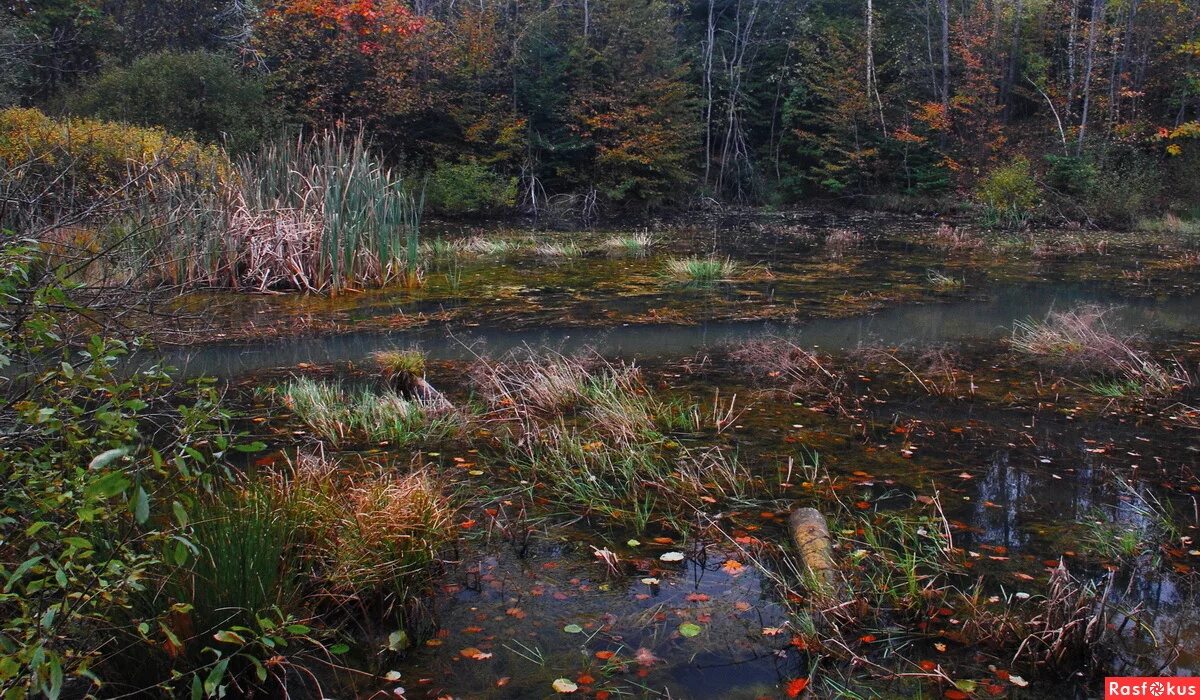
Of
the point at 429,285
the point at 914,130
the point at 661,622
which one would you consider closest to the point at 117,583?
the point at 661,622

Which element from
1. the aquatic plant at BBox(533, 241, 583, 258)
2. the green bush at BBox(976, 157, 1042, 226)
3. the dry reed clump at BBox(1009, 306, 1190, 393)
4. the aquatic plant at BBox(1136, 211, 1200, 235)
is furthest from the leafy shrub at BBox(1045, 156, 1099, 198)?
the dry reed clump at BBox(1009, 306, 1190, 393)

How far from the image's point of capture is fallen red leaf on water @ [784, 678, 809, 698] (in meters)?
2.64

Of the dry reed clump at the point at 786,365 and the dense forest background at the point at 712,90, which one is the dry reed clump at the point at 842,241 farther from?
the dry reed clump at the point at 786,365

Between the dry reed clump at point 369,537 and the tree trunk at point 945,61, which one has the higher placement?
the tree trunk at point 945,61

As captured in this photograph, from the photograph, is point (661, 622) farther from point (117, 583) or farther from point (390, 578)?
point (117, 583)

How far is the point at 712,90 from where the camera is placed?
2856 cm

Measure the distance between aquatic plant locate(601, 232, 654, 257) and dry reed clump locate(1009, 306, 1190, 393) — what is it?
9.04 meters

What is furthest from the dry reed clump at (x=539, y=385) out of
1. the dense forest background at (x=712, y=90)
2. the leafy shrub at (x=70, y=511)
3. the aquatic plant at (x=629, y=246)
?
the dense forest background at (x=712, y=90)

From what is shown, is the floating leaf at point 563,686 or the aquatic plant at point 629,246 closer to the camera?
the floating leaf at point 563,686

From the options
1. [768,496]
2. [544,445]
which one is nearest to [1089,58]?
[768,496]

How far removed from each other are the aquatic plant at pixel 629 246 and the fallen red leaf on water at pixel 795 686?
524 inches

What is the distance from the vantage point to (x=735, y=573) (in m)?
3.39

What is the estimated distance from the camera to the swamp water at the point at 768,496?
278 centimetres

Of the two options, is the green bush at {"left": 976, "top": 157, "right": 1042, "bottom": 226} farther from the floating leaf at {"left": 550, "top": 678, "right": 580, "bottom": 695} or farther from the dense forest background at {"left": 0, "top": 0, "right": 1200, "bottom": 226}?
the floating leaf at {"left": 550, "top": 678, "right": 580, "bottom": 695}
